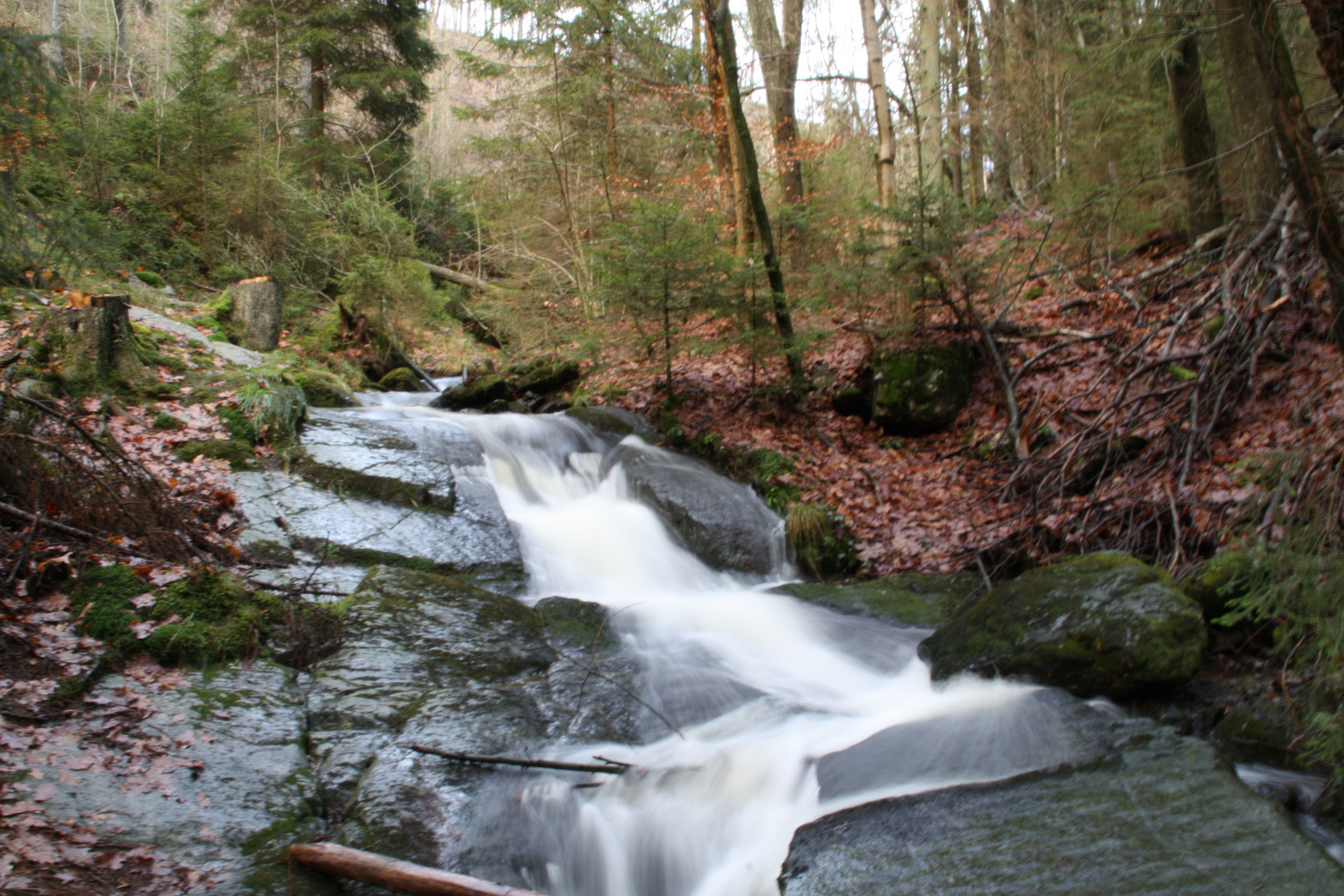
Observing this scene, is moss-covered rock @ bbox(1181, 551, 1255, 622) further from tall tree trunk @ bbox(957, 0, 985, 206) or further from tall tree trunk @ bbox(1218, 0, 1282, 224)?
tall tree trunk @ bbox(957, 0, 985, 206)

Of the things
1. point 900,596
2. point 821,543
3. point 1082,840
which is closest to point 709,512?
point 821,543

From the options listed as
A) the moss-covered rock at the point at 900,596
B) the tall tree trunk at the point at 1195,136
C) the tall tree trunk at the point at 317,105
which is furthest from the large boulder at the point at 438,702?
the tall tree trunk at the point at 317,105

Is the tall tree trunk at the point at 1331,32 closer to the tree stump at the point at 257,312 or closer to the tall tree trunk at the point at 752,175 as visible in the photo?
the tall tree trunk at the point at 752,175

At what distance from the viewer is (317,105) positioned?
1817 centimetres

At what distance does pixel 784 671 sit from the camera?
5.88 meters

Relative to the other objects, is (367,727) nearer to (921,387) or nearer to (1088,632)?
(1088,632)

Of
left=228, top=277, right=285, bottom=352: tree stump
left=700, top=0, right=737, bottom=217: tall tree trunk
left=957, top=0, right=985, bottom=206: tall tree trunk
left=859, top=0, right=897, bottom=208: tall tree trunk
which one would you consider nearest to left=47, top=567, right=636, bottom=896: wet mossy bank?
left=228, top=277, right=285, bottom=352: tree stump

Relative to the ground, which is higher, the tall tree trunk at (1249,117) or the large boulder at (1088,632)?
the tall tree trunk at (1249,117)

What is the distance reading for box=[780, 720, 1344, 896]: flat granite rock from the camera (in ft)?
10.0

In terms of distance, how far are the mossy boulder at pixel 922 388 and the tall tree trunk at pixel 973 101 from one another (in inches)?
292

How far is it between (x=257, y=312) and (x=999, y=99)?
15.0 m

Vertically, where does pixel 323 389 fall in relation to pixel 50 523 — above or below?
above

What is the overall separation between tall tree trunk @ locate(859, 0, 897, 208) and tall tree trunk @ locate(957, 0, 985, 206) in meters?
6.05

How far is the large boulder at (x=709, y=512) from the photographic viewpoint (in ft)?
25.4
